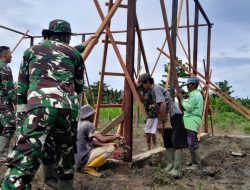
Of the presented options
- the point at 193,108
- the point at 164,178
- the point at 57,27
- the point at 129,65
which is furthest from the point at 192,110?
the point at 57,27

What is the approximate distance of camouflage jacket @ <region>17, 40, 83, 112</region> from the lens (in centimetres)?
317

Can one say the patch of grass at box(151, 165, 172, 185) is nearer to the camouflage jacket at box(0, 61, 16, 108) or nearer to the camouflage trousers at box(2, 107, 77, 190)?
the camouflage trousers at box(2, 107, 77, 190)

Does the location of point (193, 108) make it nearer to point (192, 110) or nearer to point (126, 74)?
point (192, 110)

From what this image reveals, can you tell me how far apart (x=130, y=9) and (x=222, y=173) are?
2.92 metres

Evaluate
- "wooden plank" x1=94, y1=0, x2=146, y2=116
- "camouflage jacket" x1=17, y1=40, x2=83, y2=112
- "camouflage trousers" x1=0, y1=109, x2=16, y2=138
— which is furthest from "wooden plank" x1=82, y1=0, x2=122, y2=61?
"camouflage trousers" x1=0, y1=109, x2=16, y2=138

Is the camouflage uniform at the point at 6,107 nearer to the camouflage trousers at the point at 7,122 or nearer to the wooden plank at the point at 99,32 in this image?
the camouflage trousers at the point at 7,122

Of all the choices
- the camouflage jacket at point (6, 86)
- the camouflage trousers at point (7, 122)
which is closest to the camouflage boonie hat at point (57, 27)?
the camouflage jacket at point (6, 86)

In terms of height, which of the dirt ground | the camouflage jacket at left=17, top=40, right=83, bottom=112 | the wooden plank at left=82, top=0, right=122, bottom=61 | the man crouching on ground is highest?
the wooden plank at left=82, top=0, right=122, bottom=61

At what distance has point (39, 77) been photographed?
3.25 meters

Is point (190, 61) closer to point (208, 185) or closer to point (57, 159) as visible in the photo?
point (208, 185)

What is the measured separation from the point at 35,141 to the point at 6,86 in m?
2.98

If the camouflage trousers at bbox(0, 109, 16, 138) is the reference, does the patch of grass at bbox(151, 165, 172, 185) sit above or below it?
below

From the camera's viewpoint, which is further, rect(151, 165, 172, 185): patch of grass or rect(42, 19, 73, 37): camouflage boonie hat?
rect(151, 165, 172, 185): patch of grass

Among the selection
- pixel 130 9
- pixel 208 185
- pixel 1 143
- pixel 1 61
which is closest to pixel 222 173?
pixel 208 185
